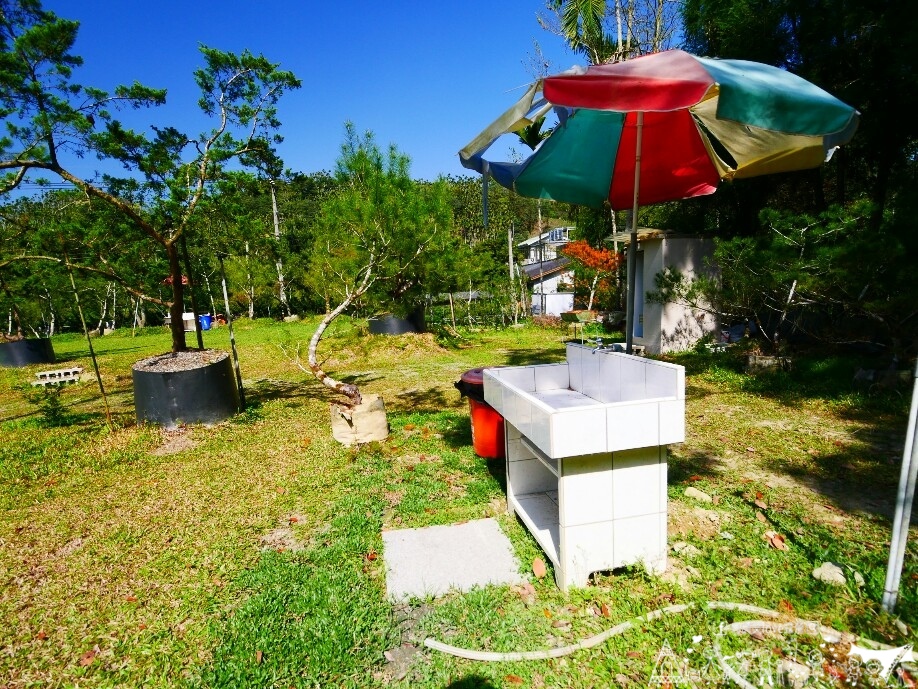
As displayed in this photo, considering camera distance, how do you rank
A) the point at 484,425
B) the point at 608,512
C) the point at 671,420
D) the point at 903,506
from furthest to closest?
the point at 484,425
the point at 608,512
the point at 671,420
the point at 903,506

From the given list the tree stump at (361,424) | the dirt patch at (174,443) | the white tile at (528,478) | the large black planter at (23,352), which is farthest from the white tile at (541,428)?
the large black planter at (23,352)

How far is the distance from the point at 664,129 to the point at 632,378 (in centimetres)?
206

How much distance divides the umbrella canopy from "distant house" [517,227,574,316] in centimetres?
1690

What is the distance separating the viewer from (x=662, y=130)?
143 inches

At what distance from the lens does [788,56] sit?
7.28m

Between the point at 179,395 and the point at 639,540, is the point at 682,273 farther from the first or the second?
the point at 179,395

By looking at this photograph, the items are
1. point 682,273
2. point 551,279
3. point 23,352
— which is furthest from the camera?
point 551,279

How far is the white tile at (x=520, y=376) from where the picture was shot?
3.49 m

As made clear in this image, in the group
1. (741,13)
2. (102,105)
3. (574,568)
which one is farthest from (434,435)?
(741,13)

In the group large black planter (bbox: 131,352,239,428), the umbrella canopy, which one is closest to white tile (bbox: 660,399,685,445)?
the umbrella canopy

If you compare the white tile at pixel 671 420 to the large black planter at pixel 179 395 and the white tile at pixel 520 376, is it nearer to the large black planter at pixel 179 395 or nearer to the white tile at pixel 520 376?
the white tile at pixel 520 376

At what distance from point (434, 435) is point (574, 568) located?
2.95m

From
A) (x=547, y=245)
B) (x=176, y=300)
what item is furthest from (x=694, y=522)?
(x=547, y=245)

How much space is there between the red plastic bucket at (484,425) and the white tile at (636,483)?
5.81 ft
